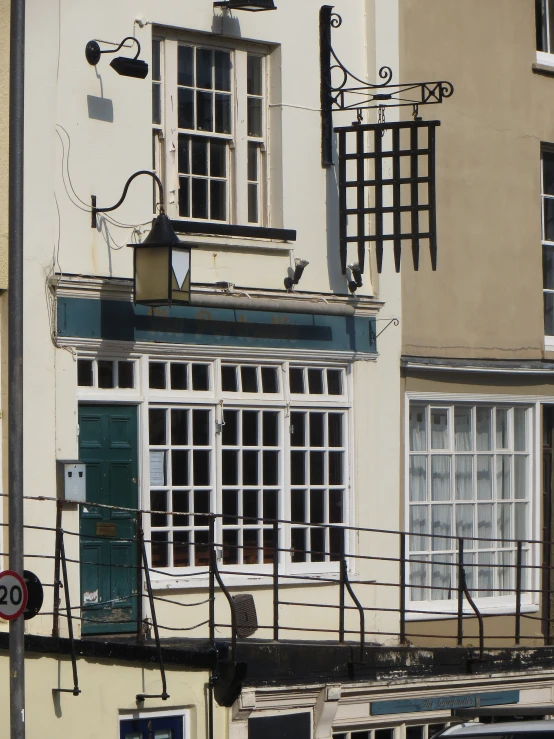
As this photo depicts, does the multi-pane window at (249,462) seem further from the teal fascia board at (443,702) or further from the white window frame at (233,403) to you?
the teal fascia board at (443,702)

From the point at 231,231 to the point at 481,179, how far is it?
3422 millimetres

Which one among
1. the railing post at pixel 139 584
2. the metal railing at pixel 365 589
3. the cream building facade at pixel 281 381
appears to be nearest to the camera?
the railing post at pixel 139 584

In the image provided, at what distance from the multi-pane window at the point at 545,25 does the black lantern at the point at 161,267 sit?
6.29 m

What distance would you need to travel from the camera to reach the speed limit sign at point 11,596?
10.7 meters

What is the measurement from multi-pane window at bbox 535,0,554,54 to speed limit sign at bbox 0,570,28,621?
1018 centimetres

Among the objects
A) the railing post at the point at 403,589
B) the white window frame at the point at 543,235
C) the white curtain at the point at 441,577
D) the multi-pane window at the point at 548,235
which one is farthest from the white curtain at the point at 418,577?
the multi-pane window at the point at 548,235

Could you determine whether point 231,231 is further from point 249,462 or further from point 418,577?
point 418,577

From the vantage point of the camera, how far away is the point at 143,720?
12875 millimetres

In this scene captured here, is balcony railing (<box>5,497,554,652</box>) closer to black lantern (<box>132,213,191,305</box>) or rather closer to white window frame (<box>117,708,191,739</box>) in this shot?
white window frame (<box>117,708,191,739</box>)

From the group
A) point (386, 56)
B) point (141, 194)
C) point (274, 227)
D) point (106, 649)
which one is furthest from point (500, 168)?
point (106, 649)

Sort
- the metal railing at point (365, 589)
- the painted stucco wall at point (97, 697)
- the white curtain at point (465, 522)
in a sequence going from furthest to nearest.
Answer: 1. the white curtain at point (465, 522)
2. the metal railing at point (365, 589)
3. the painted stucco wall at point (97, 697)

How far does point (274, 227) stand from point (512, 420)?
382 cm

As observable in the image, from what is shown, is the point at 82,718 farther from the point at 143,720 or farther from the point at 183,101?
the point at 183,101

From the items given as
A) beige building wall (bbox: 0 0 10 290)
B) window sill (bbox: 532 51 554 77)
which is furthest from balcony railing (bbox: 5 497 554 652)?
window sill (bbox: 532 51 554 77)
